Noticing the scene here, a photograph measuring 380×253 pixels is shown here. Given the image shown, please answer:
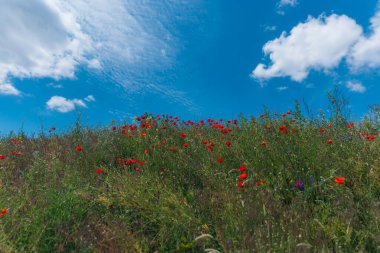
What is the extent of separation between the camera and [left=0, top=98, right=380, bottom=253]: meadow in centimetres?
293

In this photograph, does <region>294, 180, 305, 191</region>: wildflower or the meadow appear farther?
<region>294, 180, 305, 191</region>: wildflower

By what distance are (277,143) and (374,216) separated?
6.30 ft

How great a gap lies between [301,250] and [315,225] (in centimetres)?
59

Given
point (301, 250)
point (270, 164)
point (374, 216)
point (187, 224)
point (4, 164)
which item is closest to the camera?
point (301, 250)

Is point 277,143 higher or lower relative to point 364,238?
higher

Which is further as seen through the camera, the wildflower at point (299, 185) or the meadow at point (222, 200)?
the wildflower at point (299, 185)

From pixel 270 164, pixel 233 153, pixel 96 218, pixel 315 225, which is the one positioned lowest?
pixel 315 225

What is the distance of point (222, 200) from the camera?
3635 millimetres

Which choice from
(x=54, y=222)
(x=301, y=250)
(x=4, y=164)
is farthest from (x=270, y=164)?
(x=4, y=164)

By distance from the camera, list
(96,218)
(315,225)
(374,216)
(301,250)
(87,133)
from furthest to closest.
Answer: (87,133), (96,218), (315,225), (374,216), (301,250)

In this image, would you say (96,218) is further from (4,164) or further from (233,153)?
(4,164)

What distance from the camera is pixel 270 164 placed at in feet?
13.9

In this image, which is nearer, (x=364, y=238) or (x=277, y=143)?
(x=364, y=238)

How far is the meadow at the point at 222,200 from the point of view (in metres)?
2.93
